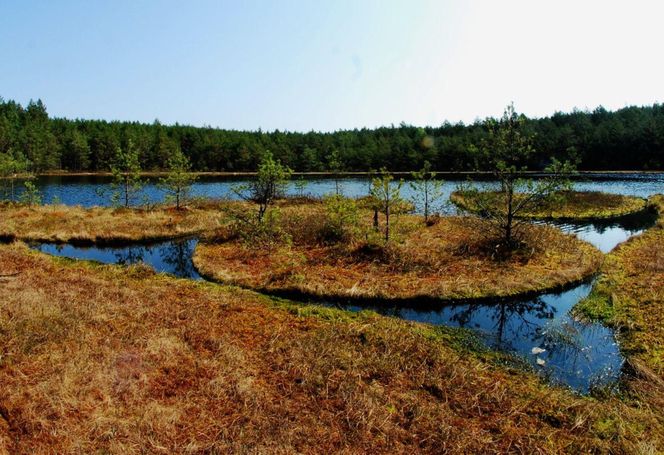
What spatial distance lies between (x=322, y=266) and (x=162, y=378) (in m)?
11.9

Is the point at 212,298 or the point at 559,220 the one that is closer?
the point at 212,298

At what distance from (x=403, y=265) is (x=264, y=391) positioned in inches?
486

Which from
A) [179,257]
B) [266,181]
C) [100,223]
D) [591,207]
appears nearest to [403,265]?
[266,181]

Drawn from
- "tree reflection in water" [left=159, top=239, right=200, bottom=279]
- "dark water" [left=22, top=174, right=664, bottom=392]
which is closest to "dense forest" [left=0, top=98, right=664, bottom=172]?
"tree reflection in water" [left=159, top=239, right=200, bottom=279]

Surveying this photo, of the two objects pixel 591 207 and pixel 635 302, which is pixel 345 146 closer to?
pixel 591 207

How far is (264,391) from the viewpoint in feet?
31.3

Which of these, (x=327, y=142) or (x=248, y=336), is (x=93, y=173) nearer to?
(x=327, y=142)

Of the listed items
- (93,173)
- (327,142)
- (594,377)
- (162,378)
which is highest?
(327,142)

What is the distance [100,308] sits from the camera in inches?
528

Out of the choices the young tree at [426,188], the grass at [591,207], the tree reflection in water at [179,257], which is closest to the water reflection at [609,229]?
the grass at [591,207]

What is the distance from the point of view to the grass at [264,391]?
7852 mm

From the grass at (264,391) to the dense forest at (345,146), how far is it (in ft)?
303

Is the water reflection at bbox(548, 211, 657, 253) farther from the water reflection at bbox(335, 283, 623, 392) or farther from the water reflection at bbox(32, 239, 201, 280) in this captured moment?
the water reflection at bbox(32, 239, 201, 280)

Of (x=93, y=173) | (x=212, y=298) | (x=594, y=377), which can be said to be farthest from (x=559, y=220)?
(x=93, y=173)
